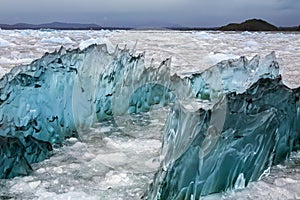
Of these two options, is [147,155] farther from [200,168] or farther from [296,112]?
[296,112]

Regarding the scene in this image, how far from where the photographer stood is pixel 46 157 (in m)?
1.98

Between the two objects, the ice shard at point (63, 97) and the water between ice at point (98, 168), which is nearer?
the water between ice at point (98, 168)

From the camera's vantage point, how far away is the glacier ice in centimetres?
158

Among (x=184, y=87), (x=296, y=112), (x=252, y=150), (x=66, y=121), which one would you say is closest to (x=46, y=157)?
(x=66, y=121)

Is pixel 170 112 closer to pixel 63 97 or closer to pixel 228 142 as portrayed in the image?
pixel 228 142

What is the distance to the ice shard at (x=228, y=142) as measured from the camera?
1494mm

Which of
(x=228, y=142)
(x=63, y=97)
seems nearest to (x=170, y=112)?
(x=228, y=142)

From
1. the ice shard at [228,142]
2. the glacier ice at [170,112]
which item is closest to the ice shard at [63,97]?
the glacier ice at [170,112]

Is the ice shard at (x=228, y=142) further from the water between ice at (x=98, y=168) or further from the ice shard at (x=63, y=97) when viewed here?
the ice shard at (x=63, y=97)

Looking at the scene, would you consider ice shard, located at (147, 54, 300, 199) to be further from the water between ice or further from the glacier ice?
the water between ice

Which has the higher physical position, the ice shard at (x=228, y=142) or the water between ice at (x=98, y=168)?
the ice shard at (x=228, y=142)

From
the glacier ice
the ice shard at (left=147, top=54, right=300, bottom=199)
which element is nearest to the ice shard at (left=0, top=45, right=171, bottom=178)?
the glacier ice

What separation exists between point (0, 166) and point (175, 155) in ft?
2.76

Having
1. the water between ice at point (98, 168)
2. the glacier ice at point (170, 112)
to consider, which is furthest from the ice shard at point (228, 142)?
the water between ice at point (98, 168)
